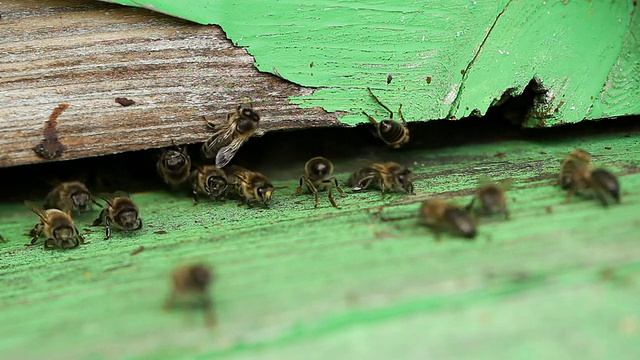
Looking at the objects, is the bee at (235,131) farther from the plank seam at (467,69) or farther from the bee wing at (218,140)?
the plank seam at (467,69)

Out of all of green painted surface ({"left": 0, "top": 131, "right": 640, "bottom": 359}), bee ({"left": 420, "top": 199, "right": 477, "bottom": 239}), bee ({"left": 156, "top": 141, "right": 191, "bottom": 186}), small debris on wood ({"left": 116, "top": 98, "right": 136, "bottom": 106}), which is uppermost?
small debris on wood ({"left": 116, "top": 98, "right": 136, "bottom": 106})

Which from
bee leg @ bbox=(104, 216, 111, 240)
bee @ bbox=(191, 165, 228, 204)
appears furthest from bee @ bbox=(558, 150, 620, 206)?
bee leg @ bbox=(104, 216, 111, 240)

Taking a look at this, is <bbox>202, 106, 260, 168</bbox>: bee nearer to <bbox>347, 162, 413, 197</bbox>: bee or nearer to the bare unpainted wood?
the bare unpainted wood

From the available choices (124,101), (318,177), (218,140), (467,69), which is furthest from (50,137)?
(467,69)

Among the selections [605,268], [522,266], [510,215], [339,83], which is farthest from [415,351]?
[339,83]

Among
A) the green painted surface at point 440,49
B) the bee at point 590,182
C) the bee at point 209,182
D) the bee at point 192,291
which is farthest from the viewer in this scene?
the bee at point 209,182

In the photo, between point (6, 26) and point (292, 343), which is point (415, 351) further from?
point (6, 26)

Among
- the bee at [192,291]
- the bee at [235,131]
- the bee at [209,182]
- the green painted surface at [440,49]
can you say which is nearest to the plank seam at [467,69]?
the green painted surface at [440,49]

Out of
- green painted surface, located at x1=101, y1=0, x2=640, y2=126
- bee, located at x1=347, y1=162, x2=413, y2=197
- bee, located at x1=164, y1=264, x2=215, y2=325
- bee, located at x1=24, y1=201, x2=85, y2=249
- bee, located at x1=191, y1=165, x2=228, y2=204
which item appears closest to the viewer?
bee, located at x1=164, y1=264, x2=215, y2=325
